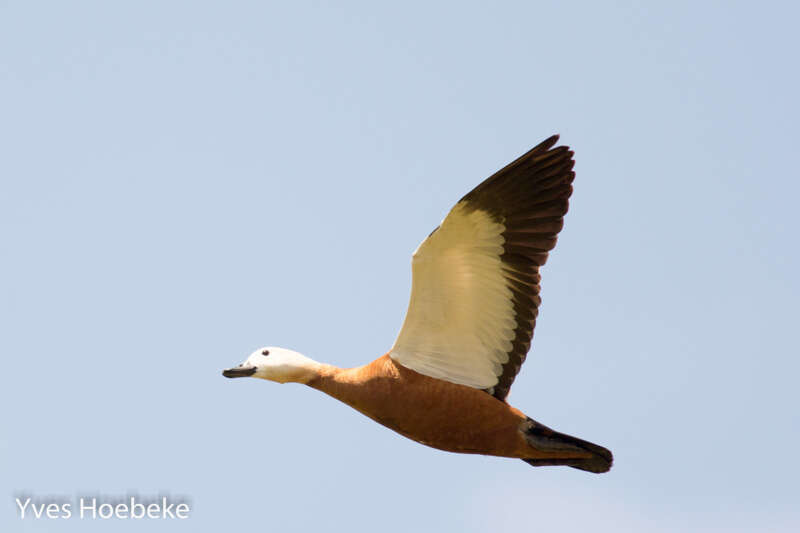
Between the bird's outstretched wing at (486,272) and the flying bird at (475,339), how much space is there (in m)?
0.01

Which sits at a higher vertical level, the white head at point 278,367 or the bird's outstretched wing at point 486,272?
the bird's outstretched wing at point 486,272

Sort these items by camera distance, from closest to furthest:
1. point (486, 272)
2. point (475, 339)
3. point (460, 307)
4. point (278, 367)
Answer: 1. point (486, 272)
2. point (460, 307)
3. point (475, 339)
4. point (278, 367)

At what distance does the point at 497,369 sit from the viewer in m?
13.5

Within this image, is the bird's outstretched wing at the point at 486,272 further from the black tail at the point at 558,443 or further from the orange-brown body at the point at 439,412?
the black tail at the point at 558,443

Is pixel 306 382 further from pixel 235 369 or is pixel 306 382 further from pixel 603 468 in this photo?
pixel 603 468

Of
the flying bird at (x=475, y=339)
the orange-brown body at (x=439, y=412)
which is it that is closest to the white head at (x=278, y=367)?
the flying bird at (x=475, y=339)

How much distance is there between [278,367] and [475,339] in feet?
7.01

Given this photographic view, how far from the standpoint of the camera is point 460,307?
13211 millimetres

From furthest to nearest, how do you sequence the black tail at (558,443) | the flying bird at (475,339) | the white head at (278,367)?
1. the white head at (278,367)
2. the black tail at (558,443)
3. the flying bird at (475,339)

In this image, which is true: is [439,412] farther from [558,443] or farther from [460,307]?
[558,443]

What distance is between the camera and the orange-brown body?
1316 cm

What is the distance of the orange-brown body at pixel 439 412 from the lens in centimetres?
1316

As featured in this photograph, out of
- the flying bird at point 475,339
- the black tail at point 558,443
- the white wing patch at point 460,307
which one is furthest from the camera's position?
the black tail at point 558,443

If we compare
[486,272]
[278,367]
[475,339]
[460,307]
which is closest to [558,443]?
[475,339]
